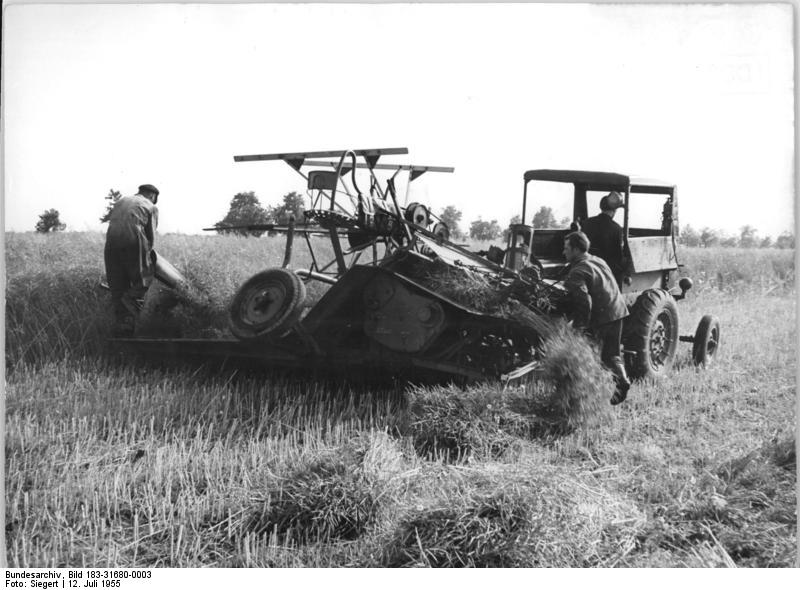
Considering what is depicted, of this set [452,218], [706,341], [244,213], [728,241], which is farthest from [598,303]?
[244,213]

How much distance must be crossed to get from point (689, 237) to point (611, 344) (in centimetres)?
139

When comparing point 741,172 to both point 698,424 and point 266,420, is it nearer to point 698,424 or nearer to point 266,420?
point 698,424

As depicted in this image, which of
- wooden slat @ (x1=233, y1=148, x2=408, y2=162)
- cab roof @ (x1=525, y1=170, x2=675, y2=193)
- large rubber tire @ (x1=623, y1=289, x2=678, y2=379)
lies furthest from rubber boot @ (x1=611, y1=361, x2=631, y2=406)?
wooden slat @ (x1=233, y1=148, x2=408, y2=162)

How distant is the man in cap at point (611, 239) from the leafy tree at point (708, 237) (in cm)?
62

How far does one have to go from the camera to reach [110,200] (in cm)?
611

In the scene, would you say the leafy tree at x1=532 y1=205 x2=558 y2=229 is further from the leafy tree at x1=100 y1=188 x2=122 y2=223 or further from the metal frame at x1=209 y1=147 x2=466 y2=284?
the leafy tree at x1=100 y1=188 x2=122 y2=223

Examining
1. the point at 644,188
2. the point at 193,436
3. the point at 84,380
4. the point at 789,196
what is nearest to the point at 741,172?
the point at 789,196

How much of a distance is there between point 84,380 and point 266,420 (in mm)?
1661

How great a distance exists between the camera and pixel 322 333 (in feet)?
19.5

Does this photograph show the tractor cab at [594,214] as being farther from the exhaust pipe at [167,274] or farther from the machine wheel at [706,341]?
the exhaust pipe at [167,274]

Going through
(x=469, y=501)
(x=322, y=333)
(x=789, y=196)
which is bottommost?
(x=469, y=501)

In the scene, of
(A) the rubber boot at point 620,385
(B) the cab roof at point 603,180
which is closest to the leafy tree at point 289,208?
(B) the cab roof at point 603,180

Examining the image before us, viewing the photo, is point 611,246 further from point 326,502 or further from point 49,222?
point 49,222

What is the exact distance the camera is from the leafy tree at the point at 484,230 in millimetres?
6527
